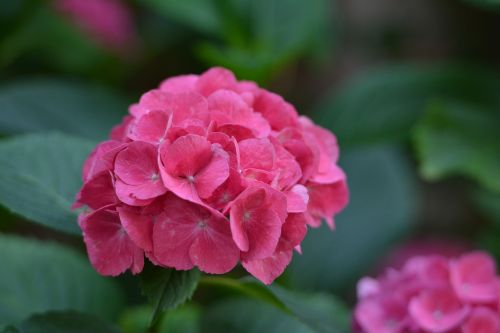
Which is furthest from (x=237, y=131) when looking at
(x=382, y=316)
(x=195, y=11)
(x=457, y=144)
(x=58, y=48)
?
(x=58, y=48)

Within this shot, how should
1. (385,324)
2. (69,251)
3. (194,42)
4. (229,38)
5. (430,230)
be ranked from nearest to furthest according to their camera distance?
1. (385,324)
2. (69,251)
3. (229,38)
4. (194,42)
5. (430,230)

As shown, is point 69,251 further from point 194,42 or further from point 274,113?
point 194,42

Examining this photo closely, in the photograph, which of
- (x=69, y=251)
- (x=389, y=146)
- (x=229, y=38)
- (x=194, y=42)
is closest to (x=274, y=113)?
(x=69, y=251)

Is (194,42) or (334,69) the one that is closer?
(194,42)

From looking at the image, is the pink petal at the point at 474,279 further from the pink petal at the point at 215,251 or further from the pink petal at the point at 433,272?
the pink petal at the point at 215,251

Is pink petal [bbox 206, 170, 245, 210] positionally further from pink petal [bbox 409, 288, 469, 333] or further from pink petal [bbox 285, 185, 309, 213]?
pink petal [bbox 409, 288, 469, 333]

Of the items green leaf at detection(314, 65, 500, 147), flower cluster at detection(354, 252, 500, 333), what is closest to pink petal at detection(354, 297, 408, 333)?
flower cluster at detection(354, 252, 500, 333)
